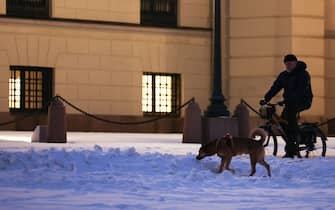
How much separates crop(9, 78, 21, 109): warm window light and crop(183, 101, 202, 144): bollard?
897cm

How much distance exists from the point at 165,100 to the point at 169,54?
63.8 inches

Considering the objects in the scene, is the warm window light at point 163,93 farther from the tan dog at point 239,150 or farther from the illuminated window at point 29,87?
the tan dog at point 239,150

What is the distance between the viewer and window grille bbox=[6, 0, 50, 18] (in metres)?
31.5

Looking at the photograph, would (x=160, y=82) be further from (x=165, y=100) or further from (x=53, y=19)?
(x=53, y=19)

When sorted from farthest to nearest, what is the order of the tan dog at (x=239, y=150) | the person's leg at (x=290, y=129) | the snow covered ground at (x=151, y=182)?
1. the person's leg at (x=290, y=129)
2. the tan dog at (x=239, y=150)
3. the snow covered ground at (x=151, y=182)

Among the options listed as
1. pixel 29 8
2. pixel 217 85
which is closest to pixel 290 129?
pixel 217 85

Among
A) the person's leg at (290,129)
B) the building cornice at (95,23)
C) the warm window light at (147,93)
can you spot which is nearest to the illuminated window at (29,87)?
the building cornice at (95,23)

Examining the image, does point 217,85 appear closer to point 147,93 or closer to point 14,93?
point 14,93

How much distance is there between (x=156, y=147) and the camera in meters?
20.8

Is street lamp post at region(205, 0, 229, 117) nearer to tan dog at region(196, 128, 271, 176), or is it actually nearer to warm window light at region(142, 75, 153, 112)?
tan dog at region(196, 128, 271, 176)

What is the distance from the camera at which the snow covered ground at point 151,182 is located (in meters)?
11.2

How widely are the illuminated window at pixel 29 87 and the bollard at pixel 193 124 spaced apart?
8.40m

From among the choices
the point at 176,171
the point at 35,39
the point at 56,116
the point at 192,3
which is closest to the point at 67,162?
the point at 176,171

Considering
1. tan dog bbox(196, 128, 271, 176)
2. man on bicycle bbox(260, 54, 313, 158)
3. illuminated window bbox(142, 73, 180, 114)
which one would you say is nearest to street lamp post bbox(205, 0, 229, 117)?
man on bicycle bbox(260, 54, 313, 158)
